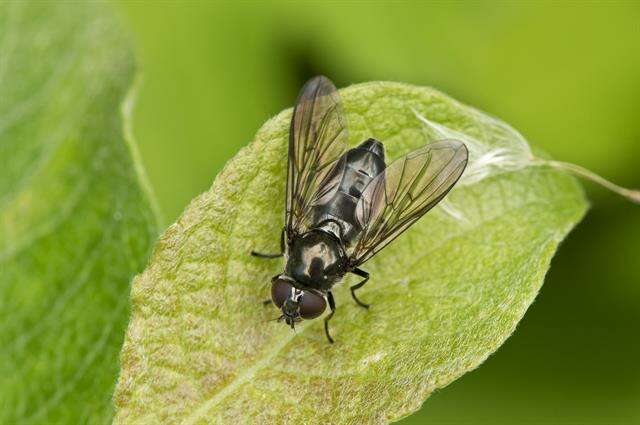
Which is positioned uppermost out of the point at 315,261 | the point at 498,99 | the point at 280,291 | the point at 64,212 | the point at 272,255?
the point at 64,212

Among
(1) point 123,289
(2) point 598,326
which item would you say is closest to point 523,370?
(2) point 598,326

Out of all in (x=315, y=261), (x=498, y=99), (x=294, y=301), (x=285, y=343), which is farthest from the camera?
(x=498, y=99)

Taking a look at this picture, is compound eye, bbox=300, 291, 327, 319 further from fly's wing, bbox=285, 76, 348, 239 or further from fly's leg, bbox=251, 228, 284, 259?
fly's wing, bbox=285, 76, 348, 239

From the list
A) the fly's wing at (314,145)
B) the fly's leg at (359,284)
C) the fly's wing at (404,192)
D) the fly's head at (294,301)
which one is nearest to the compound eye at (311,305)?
the fly's head at (294,301)

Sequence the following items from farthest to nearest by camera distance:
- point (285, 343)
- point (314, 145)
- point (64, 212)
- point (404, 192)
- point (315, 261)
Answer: point (314, 145), point (404, 192), point (315, 261), point (64, 212), point (285, 343)

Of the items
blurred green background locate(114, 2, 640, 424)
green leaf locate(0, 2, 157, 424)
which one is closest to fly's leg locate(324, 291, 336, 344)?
green leaf locate(0, 2, 157, 424)

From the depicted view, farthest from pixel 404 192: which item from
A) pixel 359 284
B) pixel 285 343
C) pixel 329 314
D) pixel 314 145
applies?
pixel 285 343

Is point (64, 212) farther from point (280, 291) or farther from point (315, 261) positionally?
point (315, 261)

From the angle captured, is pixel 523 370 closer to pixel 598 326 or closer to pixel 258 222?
pixel 598 326
